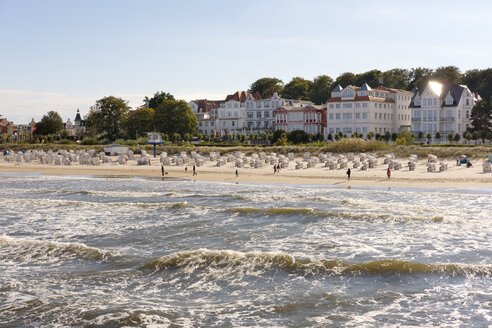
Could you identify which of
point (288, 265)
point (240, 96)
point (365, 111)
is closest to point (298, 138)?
point (365, 111)

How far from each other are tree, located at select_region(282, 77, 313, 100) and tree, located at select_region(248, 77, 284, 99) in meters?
2.48

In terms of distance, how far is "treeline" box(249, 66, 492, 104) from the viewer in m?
94.8

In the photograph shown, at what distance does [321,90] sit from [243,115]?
17772 millimetres

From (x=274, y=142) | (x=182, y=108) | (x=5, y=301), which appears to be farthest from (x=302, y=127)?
(x=5, y=301)

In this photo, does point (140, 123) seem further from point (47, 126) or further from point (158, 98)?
point (47, 126)

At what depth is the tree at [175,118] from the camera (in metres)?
87.4

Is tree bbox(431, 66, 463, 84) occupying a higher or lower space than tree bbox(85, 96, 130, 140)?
higher

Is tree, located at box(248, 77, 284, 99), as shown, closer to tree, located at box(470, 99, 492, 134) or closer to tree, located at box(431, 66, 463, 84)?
tree, located at box(431, 66, 463, 84)

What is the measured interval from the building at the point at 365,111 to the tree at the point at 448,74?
52.9 ft

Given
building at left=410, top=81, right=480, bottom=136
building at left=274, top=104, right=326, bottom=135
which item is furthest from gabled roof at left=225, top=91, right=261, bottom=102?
building at left=410, top=81, right=480, bottom=136

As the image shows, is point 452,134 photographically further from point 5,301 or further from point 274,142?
point 5,301

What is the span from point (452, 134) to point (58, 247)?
6606 centimetres

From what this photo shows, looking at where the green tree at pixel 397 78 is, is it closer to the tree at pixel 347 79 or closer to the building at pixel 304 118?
the tree at pixel 347 79

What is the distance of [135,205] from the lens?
27.1m
